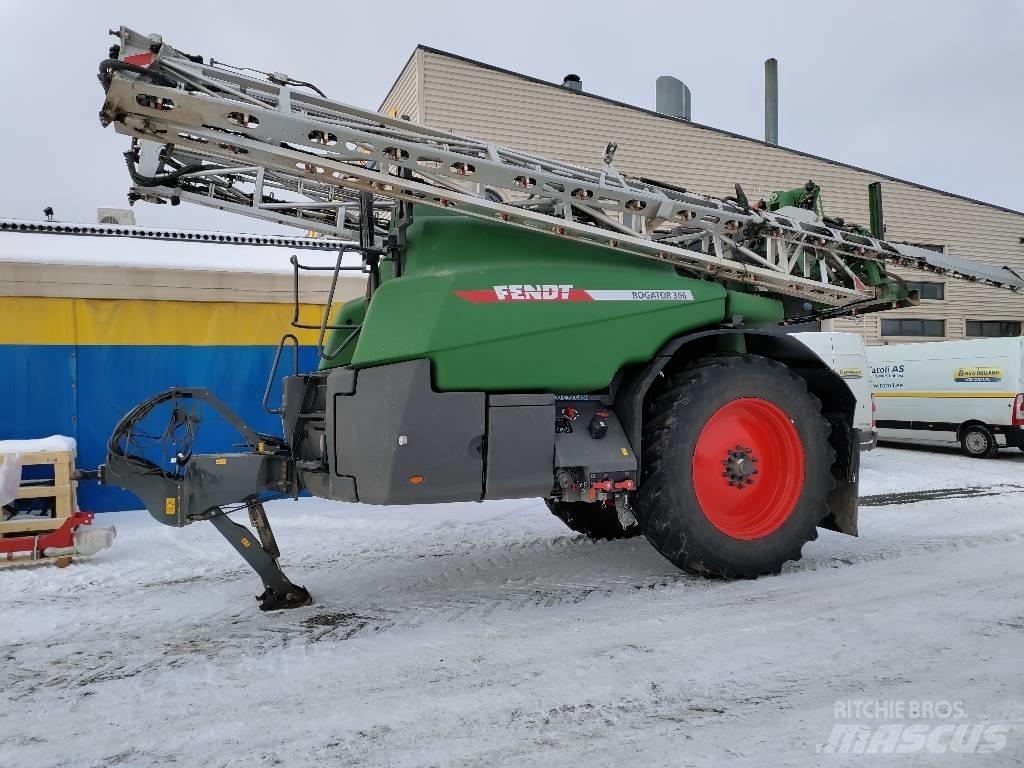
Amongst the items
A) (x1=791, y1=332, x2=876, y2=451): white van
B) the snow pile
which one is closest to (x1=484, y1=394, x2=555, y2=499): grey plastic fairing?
the snow pile

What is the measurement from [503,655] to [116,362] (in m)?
6.12

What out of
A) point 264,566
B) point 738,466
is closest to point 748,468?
point 738,466

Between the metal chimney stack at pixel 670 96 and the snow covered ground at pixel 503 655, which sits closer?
the snow covered ground at pixel 503 655

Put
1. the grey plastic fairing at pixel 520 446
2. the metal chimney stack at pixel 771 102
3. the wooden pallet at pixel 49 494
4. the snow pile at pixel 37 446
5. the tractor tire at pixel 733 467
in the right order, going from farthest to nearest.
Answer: the metal chimney stack at pixel 771 102 < the snow pile at pixel 37 446 < the wooden pallet at pixel 49 494 < the tractor tire at pixel 733 467 < the grey plastic fairing at pixel 520 446

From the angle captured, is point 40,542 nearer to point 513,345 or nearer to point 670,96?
point 513,345

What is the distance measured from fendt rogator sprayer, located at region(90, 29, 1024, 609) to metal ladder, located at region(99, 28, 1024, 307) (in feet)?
0.05

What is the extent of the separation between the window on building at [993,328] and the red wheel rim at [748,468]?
19.3 m

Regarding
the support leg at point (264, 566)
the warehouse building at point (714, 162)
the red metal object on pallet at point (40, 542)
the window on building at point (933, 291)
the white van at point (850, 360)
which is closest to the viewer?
the support leg at point (264, 566)

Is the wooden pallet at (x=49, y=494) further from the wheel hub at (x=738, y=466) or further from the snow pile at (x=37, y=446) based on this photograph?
the wheel hub at (x=738, y=466)

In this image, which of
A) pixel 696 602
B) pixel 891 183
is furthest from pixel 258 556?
pixel 891 183

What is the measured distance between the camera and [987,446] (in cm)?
1249

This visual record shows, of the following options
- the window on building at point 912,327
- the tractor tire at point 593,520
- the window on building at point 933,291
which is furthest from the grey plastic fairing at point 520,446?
the window on building at point 933,291

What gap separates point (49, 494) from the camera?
604 cm

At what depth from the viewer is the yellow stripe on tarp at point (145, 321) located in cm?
720
